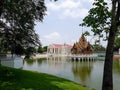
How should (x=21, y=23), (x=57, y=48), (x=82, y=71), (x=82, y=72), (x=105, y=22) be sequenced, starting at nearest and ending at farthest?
(x=105, y=22)
(x=21, y=23)
(x=82, y=72)
(x=82, y=71)
(x=57, y=48)

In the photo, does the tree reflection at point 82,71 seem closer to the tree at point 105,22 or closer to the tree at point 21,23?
the tree at point 21,23

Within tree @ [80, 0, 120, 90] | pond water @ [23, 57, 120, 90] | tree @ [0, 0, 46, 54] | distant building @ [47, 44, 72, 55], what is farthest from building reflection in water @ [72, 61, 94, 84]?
distant building @ [47, 44, 72, 55]

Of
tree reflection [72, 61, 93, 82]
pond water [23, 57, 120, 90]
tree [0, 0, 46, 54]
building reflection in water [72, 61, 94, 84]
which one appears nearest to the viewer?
tree [0, 0, 46, 54]

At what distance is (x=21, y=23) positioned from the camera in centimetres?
1390

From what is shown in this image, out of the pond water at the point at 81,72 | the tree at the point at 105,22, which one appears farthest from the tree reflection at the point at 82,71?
the tree at the point at 105,22

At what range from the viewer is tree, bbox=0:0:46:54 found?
13.5m

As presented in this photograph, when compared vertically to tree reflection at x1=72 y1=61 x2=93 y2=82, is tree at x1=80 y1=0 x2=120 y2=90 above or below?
above

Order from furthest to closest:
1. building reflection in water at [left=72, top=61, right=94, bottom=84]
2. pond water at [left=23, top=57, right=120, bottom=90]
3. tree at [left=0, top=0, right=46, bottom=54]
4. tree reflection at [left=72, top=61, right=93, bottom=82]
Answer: tree reflection at [left=72, top=61, right=93, bottom=82] < building reflection in water at [left=72, top=61, right=94, bottom=84] < pond water at [left=23, top=57, right=120, bottom=90] < tree at [left=0, top=0, right=46, bottom=54]

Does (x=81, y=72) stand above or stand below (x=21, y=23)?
below

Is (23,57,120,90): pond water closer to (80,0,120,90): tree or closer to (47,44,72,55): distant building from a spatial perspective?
(80,0,120,90): tree

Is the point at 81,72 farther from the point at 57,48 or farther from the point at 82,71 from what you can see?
the point at 57,48

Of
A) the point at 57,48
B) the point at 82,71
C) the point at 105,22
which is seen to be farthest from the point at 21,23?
the point at 57,48

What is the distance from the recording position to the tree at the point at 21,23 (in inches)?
532

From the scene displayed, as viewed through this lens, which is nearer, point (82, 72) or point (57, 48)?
point (82, 72)
